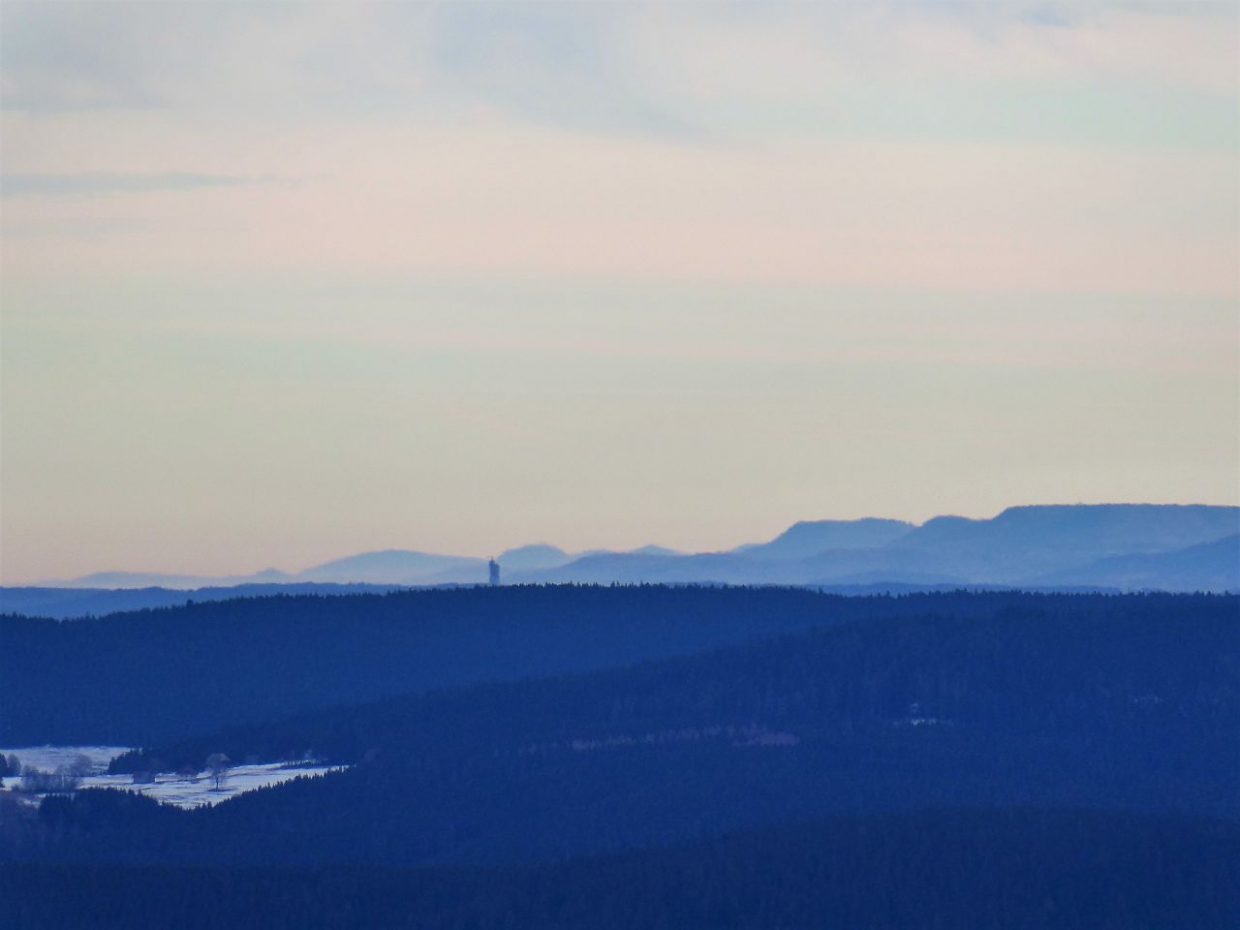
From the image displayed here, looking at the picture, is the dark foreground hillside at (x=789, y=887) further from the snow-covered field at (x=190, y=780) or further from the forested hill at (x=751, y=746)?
the snow-covered field at (x=190, y=780)

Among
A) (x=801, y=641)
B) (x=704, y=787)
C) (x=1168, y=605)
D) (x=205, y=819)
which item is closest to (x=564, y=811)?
(x=704, y=787)

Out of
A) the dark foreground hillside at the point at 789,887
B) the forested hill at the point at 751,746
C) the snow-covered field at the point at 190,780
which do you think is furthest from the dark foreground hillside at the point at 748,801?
the snow-covered field at the point at 190,780

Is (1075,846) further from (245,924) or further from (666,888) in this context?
(245,924)

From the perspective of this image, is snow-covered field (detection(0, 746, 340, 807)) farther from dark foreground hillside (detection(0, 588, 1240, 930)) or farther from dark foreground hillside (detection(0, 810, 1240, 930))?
dark foreground hillside (detection(0, 810, 1240, 930))

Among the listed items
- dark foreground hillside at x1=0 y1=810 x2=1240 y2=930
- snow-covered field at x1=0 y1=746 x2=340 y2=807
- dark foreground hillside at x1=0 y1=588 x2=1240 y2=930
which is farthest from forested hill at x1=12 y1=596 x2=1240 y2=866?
dark foreground hillside at x1=0 y1=810 x2=1240 y2=930

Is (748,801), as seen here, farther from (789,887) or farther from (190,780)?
(190,780)

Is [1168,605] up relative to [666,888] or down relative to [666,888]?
up

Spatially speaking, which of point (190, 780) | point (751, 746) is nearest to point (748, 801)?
point (751, 746)
